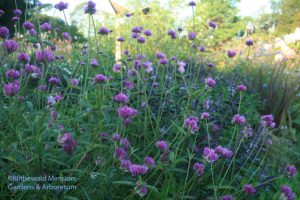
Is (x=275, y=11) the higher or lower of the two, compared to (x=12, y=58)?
lower

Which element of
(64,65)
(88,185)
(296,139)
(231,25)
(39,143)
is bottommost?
(231,25)

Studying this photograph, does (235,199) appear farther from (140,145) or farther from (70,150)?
(70,150)

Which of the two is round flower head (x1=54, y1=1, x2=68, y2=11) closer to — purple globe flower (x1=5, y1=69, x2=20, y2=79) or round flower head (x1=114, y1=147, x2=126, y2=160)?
purple globe flower (x1=5, y1=69, x2=20, y2=79)

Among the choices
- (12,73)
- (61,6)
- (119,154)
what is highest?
(61,6)

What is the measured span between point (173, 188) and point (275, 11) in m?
25.7

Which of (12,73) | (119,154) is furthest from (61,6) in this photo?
(119,154)

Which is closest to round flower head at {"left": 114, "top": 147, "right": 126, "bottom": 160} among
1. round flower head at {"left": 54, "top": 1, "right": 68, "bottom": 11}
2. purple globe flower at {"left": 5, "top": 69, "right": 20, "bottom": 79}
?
purple globe flower at {"left": 5, "top": 69, "right": 20, "bottom": 79}

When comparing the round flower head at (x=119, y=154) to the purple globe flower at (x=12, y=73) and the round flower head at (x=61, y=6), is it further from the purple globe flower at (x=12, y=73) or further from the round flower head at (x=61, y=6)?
the round flower head at (x=61, y=6)

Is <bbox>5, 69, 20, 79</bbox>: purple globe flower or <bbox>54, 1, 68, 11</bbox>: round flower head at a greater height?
<bbox>54, 1, 68, 11</bbox>: round flower head

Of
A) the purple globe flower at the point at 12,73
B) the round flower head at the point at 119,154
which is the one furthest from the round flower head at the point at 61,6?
the round flower head at the point at 119,154

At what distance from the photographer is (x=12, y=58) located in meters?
2.31

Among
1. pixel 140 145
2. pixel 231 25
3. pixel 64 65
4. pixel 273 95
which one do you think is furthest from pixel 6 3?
pixel 231 25

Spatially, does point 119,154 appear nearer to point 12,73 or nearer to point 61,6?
point 12,73

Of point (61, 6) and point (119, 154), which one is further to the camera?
point (61, 6)
